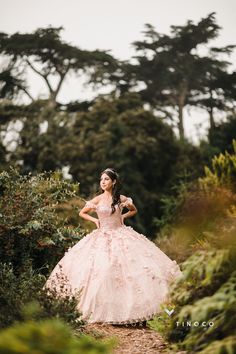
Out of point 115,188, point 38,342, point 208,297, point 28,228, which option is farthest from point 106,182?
point 38,342

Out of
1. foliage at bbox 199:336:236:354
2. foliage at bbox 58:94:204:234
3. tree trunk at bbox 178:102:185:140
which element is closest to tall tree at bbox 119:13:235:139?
tree trunk at bbox 178:102:185:140

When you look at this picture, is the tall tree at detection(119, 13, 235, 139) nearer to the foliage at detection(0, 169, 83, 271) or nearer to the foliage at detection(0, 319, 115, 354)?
the foliage at detection(0, 169, 83, 271)

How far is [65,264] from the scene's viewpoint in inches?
249

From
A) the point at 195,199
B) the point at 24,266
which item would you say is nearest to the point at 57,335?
the point at 24,266

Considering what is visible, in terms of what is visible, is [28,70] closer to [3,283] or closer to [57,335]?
[3,283]

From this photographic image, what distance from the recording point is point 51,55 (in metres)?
25.3

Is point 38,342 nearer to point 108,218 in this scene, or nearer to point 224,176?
point 108,218

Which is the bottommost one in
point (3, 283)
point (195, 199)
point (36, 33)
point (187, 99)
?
point (3, 283)

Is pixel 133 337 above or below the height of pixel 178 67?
below

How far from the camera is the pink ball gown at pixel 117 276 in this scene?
564cm

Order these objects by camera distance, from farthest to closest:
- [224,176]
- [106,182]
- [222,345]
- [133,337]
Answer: [224,176]
[106,182]
[133,337]
[222,345]

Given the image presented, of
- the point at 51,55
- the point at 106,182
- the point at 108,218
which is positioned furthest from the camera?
the point at 51,55

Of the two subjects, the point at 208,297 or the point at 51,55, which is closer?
the point at 208,297

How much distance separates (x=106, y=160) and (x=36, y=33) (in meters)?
8.98
